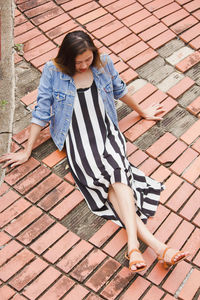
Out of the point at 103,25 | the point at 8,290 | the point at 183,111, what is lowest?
the point at 8,290

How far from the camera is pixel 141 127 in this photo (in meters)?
3.28

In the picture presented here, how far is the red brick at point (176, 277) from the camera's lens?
2.50m

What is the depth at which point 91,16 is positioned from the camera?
3.91m

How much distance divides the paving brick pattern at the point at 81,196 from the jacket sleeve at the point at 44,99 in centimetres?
28

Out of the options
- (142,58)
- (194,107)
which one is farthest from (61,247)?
(142,58)

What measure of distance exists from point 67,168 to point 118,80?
0.79m

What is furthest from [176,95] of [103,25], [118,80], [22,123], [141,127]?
[22,123]

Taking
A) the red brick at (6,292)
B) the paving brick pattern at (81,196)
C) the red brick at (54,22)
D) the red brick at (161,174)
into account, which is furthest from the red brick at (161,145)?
the red brick at (54,22)

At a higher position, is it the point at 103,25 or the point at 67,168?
the point at 103,25

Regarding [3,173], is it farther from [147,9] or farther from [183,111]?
[147,9]

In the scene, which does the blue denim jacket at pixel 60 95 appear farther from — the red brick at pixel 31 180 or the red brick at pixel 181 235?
the red brick at pixel 181 235

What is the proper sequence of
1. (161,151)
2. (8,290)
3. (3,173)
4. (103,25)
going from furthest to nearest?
(103,25) < (161,151) < (3,173) < (8,290)

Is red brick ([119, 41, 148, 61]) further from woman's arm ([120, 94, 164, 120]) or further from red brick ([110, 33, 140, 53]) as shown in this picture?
woman's arm ([120, 94, 164, 120])

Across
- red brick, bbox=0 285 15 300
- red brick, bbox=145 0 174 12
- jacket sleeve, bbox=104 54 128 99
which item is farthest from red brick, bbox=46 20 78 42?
red brick, bbox=0 285 15 300
